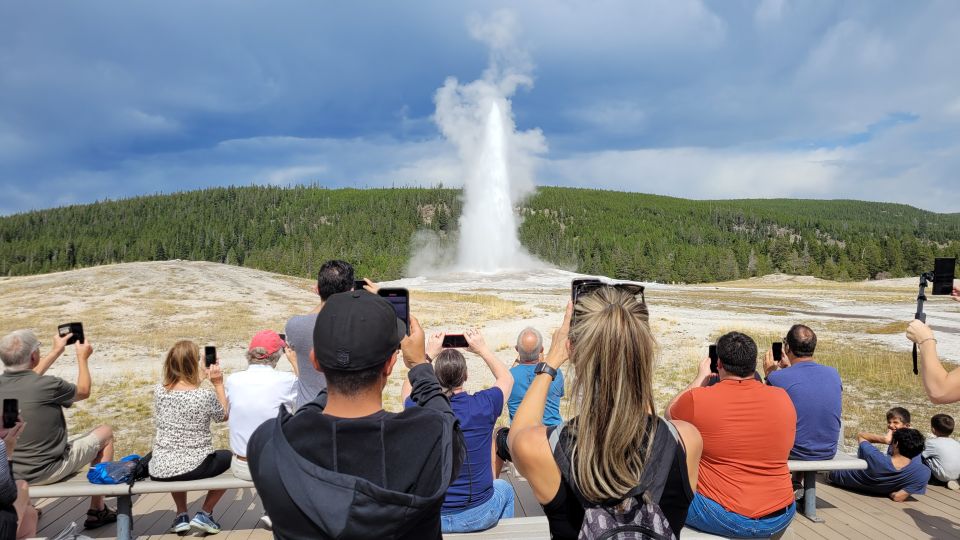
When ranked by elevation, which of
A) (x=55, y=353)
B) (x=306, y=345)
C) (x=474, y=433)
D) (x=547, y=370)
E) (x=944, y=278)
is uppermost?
(x=944, y=278)

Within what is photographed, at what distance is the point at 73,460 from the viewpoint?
400cm

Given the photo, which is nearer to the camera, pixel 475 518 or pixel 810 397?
pixel 475 518

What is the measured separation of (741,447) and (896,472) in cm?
284

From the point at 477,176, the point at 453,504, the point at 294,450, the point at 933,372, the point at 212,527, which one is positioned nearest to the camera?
the point at 294,450

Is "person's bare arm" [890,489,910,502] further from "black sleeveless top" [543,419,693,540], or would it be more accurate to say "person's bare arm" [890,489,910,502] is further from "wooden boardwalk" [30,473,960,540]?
"black sleeveless top" [543,419,693,540]

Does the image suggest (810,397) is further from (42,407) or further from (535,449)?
(42,407)

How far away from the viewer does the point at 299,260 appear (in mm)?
109750

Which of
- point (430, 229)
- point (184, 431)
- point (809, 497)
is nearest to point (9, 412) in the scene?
point (184, 431)

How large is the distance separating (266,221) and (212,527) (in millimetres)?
149410

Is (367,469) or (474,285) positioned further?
(474,285)

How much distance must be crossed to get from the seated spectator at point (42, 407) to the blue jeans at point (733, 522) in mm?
3695

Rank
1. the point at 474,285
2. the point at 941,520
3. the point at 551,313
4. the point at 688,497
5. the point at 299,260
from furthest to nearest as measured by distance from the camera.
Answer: the point at 299,260 → the point at 474,285 → the point at 551,313 → the point at 941,520 → the point at 688,497

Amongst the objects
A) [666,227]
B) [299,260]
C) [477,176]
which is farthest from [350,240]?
[666,227]

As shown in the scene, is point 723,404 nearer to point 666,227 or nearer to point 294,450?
point 294,450
